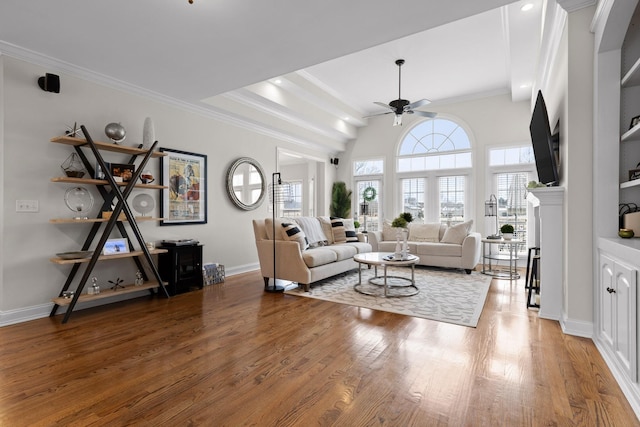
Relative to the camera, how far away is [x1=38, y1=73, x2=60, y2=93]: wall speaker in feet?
10.8

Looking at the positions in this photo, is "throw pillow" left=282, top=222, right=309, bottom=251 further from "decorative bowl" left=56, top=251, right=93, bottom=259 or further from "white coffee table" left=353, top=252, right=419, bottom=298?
"decorative bowl" left=56, top=251, right=93, bottom=259

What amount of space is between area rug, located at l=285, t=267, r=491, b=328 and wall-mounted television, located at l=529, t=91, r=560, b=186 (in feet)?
5.03

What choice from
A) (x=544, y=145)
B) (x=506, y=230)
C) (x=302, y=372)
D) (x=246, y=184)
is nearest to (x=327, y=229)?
(x=246, y=184)

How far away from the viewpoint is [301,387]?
1.97 meters

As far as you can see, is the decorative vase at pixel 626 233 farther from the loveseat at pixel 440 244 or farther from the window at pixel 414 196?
the window at pixel 414 196

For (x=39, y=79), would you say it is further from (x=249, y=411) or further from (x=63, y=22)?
(x=249, y=411)

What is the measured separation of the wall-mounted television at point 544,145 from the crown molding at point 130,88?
13.7ft

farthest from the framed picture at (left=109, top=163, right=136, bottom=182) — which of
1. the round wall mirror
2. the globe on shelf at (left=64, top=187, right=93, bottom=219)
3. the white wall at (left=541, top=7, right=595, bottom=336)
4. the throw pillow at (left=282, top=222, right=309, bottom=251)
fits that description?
the white wall at (left=541, top=7, right=595, bottom=336)

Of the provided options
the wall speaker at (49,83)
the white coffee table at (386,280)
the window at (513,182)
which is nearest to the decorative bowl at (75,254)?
the wall speaker at (49,83)

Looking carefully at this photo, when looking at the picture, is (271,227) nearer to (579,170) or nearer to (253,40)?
(253,40)

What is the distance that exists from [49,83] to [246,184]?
2.95 meters

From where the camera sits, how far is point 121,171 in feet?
12.5

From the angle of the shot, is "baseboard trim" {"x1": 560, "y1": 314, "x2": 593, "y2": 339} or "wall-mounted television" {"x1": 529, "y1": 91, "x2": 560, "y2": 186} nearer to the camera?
"baseboard trim" {"x1": 560, "y1": 314, "x2": 593, "y2": 339}

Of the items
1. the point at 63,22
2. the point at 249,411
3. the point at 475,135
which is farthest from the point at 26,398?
the point at 475,135
